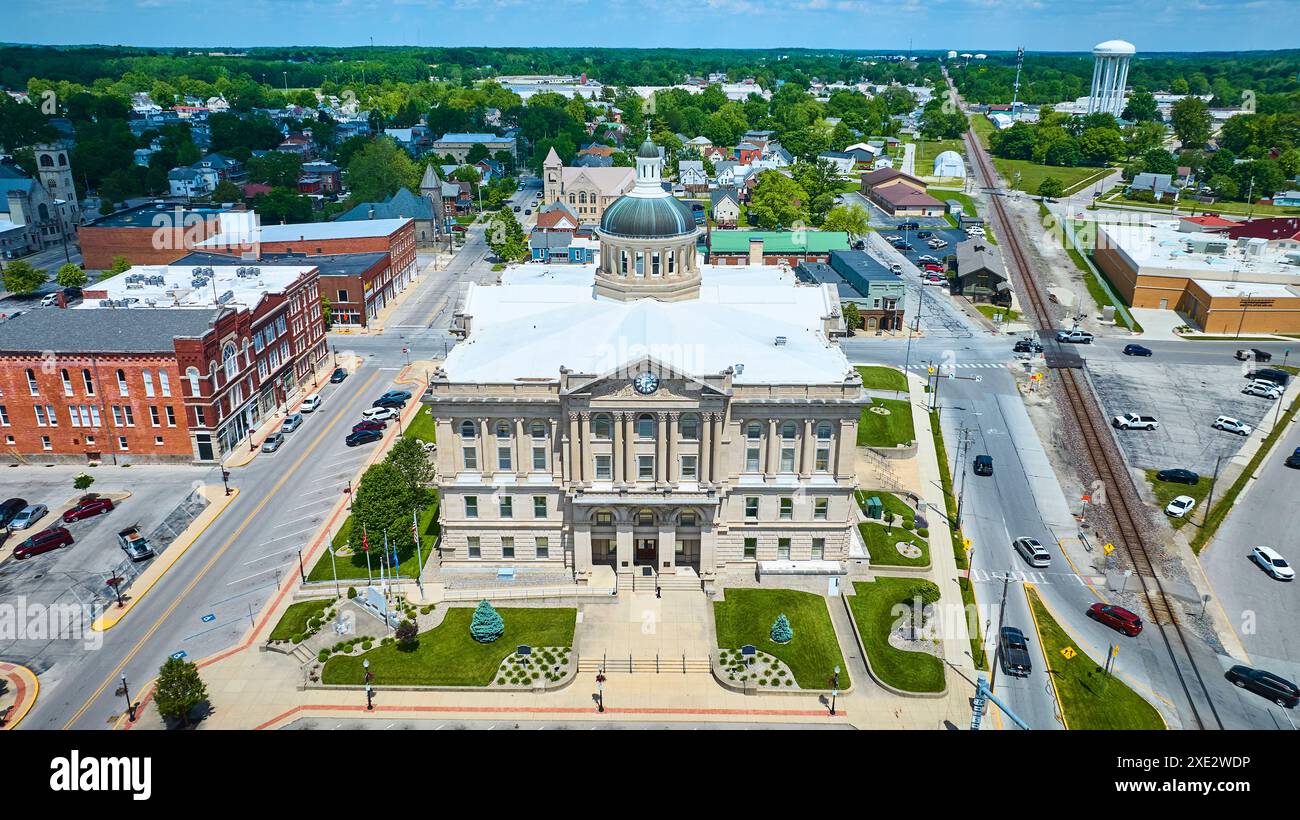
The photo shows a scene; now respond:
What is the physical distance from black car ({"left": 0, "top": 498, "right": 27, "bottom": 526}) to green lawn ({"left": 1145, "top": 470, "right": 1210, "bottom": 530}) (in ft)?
335

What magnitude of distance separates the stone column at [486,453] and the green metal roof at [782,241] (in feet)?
295

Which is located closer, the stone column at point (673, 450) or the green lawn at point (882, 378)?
the stone column at point (673, 450)

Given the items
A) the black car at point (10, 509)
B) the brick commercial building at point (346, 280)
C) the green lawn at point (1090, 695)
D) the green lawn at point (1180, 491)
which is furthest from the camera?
the brick commercial building at point (346, 280)

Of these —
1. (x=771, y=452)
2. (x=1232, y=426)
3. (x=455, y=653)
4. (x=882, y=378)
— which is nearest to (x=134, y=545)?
(x=455, y=653)

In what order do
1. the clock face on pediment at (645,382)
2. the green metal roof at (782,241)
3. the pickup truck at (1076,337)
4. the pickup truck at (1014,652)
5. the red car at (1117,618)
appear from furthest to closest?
the green metal roof at (782,241)
the pickup truck at (1076,337)
the clock face on pediment at (645,382)
the red car at (1117,618)
the pickup truck at (1014,652)

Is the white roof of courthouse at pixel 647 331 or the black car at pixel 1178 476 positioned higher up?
the white roof of courthouse at pixel 647 331

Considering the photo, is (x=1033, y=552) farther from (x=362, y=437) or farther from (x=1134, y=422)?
(x=362, y=437)

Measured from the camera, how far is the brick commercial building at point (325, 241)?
142 metres

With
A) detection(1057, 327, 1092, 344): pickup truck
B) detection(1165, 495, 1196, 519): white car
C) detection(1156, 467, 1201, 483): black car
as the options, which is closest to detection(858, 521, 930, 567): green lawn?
detection(1165, 495, 1196, 519): white car

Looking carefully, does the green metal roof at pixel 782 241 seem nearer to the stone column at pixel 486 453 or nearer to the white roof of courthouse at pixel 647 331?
the white roof of courthouse at pixel 647 331

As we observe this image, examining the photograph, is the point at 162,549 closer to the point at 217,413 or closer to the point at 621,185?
the point at 217,413

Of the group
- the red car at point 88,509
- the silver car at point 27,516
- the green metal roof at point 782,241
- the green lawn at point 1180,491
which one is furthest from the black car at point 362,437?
the green lawn at point 1180,491

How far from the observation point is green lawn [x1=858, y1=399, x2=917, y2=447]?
9450 cm

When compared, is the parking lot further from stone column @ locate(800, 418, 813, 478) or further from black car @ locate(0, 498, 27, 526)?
black car @ locate(0, 498, 27, 526)
